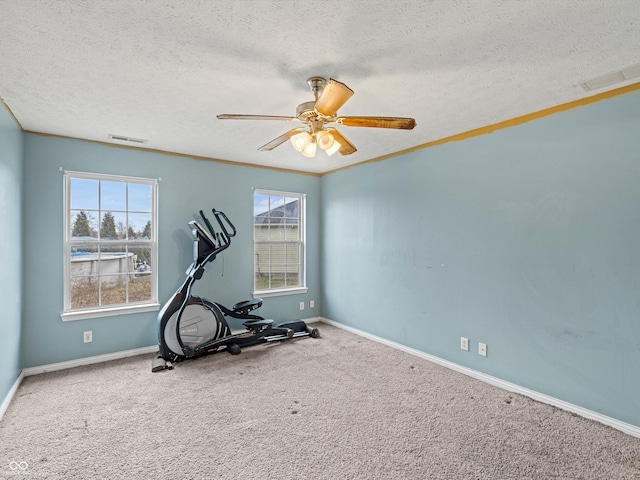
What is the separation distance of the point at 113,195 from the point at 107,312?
1295 mm

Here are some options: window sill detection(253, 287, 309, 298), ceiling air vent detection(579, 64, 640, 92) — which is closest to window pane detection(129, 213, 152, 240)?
window sill detection(253, 287, 309, 298)

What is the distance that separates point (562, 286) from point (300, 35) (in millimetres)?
2641

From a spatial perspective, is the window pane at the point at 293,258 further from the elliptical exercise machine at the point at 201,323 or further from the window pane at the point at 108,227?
the window pane at the point at 108,227

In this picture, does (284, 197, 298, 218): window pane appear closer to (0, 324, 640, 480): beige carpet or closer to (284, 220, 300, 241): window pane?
(284, 220, 300, 241): window pane

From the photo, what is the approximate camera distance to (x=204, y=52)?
1.88m

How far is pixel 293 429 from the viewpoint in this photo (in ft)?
7.59

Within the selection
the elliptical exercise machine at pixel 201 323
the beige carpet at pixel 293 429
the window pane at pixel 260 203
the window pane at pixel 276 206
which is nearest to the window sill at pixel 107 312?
the elliptical exercise machine at pixel 201 323

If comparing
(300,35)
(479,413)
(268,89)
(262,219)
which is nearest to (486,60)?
(300,35)

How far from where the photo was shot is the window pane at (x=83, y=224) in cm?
347

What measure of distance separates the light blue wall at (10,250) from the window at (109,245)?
1.40ft

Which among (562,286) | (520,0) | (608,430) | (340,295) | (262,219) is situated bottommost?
(608,430)

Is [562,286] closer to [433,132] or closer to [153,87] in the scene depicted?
[433,132]

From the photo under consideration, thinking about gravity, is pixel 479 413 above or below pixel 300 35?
below

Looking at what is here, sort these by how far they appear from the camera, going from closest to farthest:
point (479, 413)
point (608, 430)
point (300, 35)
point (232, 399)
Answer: point (300, 35)
point (608, 430)
point (479, 413)
point (232, 399)
